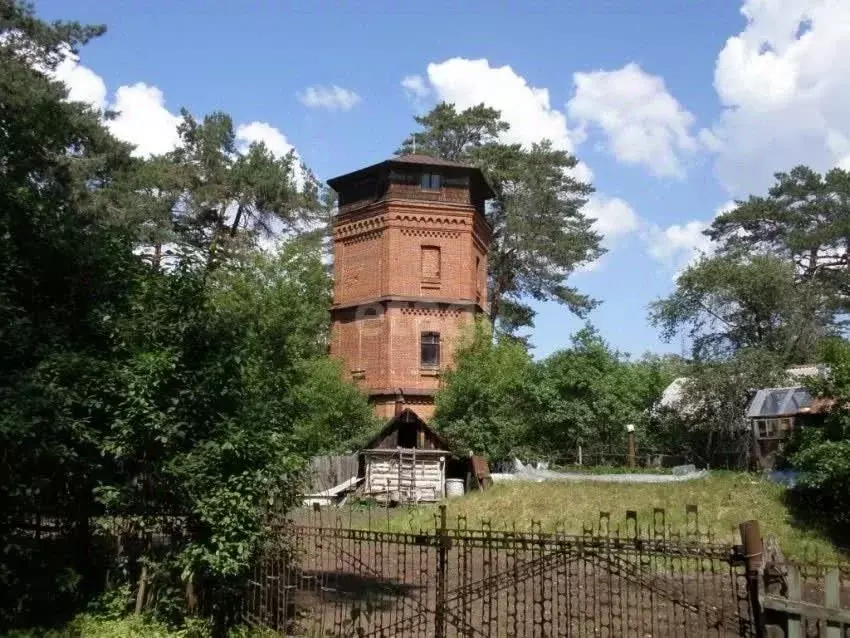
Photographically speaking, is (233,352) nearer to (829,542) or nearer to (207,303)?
(207,303)

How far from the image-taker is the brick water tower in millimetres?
32562

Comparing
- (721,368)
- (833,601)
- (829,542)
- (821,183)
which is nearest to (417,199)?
(721,368)

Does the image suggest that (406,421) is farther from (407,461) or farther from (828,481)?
(828,481)

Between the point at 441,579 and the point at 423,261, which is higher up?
the point at 423,261

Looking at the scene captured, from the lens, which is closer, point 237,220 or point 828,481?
point 828,481

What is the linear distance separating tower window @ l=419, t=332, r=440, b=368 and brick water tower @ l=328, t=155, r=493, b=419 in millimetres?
39

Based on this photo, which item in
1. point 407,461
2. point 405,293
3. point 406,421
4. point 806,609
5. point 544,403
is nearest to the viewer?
point 806,609

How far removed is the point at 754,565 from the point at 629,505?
1655 cm

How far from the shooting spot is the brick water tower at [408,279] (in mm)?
32562

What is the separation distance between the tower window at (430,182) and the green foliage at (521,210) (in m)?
9.04

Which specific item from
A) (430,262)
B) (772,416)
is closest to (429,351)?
(430,262)

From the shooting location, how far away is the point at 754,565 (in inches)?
200

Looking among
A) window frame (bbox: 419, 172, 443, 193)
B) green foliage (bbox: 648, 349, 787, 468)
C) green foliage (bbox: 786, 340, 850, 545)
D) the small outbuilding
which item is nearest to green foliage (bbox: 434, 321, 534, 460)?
window frame (bbox: 419, 172, 443, 193)

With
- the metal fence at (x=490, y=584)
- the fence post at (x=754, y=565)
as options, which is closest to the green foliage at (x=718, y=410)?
the metal fence at (x=490, y=584)
